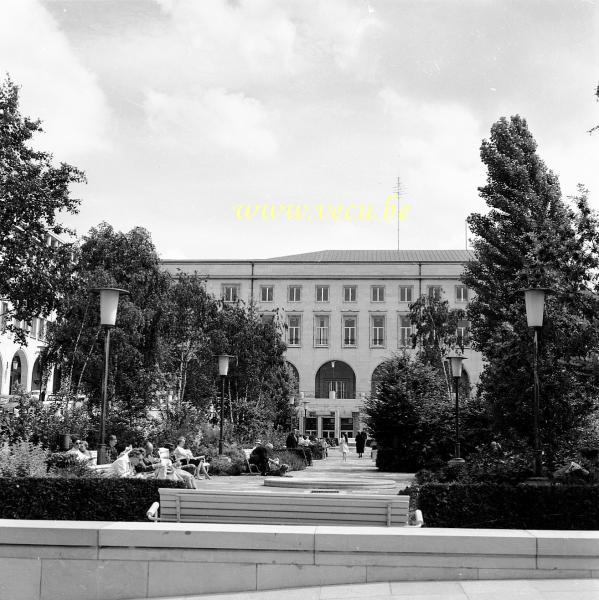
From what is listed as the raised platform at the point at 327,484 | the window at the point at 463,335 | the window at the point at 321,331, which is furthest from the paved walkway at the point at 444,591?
the window at the point at 321,331

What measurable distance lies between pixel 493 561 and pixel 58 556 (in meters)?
4.12

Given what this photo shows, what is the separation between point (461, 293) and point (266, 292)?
1940 centimetres

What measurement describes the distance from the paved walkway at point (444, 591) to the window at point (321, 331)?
248 ft

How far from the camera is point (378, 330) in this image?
83.8 meters

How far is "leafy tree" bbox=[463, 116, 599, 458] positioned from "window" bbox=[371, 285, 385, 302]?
4879cm

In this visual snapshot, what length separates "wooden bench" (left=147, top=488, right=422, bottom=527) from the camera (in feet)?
30.7

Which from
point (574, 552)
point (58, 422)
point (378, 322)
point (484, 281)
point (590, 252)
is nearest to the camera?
point (574, 552)

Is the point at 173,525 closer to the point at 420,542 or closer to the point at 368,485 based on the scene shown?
the point at 420,542

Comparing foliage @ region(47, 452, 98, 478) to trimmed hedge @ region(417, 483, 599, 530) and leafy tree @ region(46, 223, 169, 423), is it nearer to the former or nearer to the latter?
trimmed hedge @ region(417, 483, 599, 530)

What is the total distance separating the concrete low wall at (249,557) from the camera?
302 inches

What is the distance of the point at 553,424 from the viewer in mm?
19844

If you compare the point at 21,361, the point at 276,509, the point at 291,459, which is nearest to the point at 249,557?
the point at 276,509

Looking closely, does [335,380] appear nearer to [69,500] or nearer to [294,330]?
[294,330]

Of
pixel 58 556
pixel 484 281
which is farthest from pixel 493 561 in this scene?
pixel 484 281
